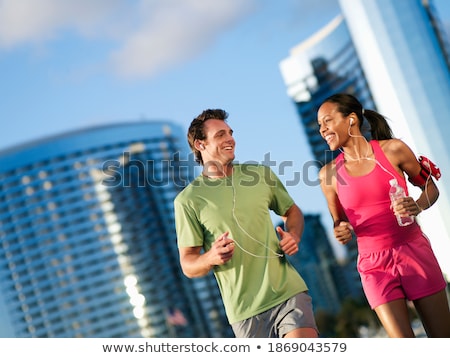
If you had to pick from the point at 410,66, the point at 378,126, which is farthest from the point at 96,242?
the point at 378,126

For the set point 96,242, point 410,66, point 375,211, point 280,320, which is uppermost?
point 410,66

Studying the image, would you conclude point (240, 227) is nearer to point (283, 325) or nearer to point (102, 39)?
point (283, 325)

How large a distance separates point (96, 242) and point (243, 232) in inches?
4296

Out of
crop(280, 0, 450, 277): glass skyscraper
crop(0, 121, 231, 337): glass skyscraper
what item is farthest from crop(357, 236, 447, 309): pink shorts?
crop(0, 121, 231, 337): glass skyscraper

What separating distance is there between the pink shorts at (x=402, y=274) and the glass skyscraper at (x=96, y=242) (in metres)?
104

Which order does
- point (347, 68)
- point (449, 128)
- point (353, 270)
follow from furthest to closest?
point (353, 270) → point (347, 68) → point (449, 128)

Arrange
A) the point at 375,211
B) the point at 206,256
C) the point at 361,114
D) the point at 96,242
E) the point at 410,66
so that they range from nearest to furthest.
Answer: the point at 206,256, the point at 375,211, the point at 361,114, the point at 410,66, the point at 96,242

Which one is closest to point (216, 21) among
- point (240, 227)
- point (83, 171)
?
point (83, 171)

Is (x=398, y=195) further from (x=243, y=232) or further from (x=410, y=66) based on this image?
(x=410, y=66)

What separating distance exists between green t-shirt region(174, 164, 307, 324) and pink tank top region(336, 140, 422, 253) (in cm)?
30

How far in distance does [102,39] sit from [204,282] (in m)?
49.7

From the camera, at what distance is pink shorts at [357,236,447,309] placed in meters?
3.35

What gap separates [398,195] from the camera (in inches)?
131

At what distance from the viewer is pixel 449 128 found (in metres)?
79.8
